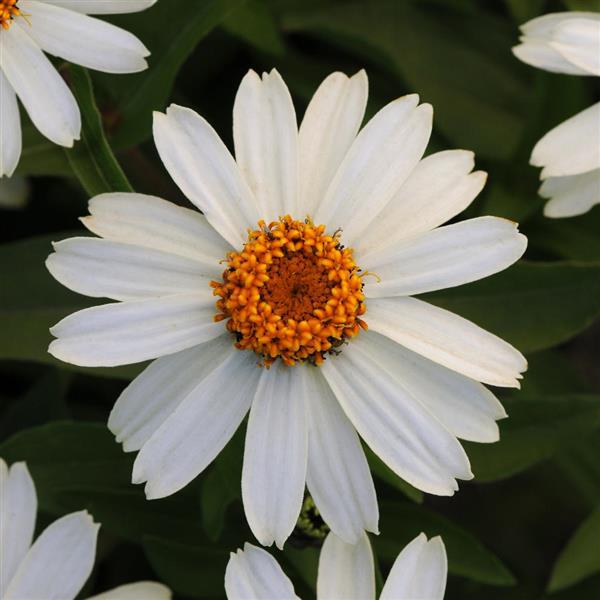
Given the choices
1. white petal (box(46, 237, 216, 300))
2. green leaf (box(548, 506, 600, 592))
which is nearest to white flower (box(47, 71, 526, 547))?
white petal (box(46, 237, 216, 300))

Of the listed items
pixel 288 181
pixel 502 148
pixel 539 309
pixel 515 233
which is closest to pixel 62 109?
pixel 288 181

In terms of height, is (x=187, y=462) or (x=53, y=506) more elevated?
(x=187, y=462)

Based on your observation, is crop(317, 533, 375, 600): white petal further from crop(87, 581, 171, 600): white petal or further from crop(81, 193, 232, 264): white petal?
crop(81, 193, 232, 264): white petal

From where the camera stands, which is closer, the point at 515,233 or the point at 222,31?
the point at 515,233

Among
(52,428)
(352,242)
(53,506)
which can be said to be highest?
(352,242)

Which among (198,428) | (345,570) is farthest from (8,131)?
(345,570)

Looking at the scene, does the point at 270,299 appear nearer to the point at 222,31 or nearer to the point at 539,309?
the point at 539,309
